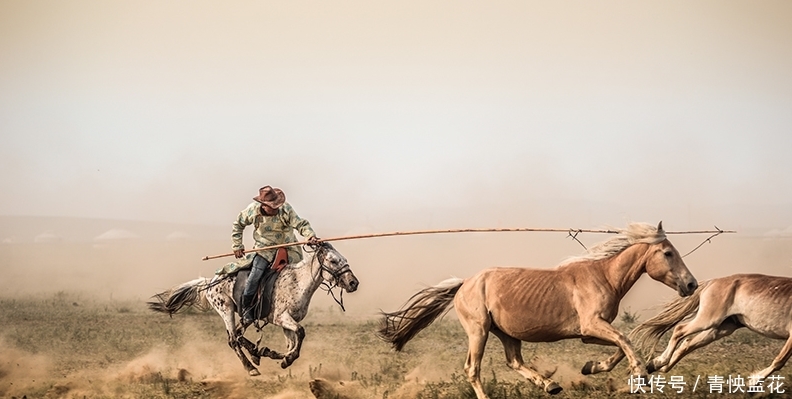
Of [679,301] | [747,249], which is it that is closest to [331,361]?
[679,301]

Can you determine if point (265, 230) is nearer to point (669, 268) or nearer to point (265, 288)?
point (265, 288)

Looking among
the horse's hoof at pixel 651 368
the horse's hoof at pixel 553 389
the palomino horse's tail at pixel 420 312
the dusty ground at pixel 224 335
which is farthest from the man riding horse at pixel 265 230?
the horse's hoof at pixel 651 368

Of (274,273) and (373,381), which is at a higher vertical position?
(274,273)

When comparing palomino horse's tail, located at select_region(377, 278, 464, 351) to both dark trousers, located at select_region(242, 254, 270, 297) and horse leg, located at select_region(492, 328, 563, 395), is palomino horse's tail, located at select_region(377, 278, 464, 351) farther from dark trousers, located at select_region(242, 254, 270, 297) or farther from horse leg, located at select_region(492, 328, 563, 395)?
dark trousers, located at select_region(242, 254, 270, 297)

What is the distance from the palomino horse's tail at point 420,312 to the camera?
36.6 feet

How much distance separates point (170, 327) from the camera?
50.3 feet

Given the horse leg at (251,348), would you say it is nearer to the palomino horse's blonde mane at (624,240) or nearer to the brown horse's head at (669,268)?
the palomino horse's blonde mane at (624,240)

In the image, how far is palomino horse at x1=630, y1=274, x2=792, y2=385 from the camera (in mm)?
10805

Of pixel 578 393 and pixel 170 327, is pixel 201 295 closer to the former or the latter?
pixel 170 327

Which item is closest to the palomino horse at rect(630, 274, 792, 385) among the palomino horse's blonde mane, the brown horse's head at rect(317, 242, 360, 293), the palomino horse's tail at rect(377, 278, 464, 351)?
the palomino horse's blonde mane

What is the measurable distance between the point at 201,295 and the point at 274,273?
1067 millimetres

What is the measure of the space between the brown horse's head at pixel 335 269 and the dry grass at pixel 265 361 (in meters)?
1.12

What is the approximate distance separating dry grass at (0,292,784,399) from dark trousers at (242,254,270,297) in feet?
3.38

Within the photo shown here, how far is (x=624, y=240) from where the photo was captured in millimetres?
10797
